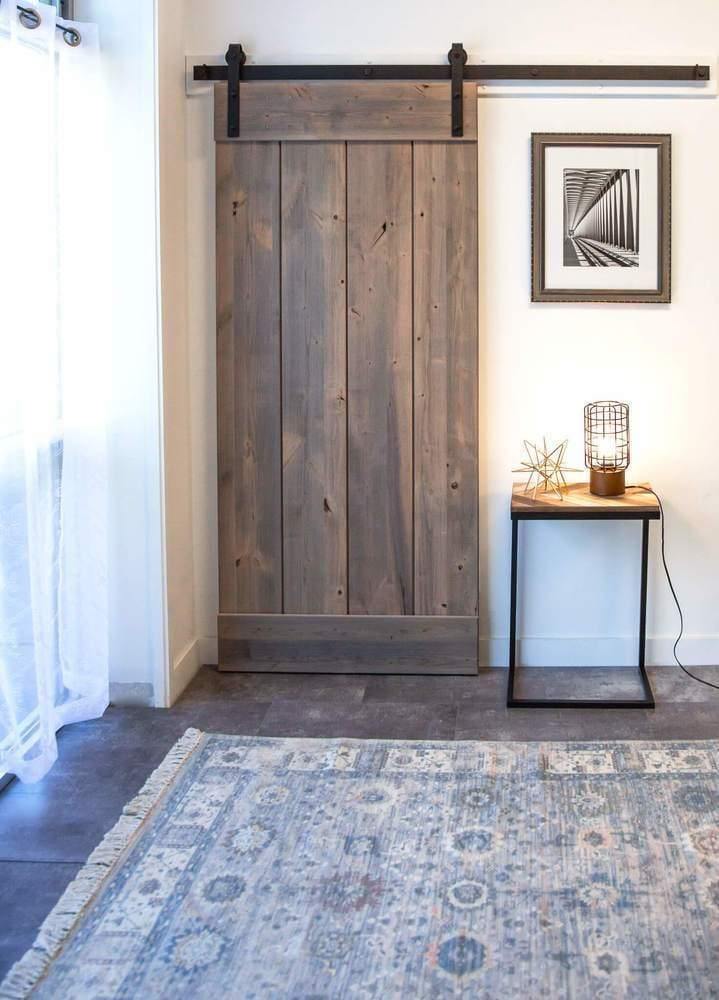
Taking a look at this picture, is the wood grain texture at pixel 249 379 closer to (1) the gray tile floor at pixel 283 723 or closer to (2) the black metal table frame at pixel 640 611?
(1) the gray tile floor at pixel 283 723

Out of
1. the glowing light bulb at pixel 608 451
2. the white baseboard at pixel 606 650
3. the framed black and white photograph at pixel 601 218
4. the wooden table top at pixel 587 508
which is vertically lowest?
the white baseboard at pixel 606 650

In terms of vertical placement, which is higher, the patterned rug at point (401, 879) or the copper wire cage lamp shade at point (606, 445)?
the copper wire cage lamp shade at point (606, 445)

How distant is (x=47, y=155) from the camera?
290 cm

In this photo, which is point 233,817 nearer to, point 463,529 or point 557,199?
point 463,529

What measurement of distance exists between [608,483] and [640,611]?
49cm

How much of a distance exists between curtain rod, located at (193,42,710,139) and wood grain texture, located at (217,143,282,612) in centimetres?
20

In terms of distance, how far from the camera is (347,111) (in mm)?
3668

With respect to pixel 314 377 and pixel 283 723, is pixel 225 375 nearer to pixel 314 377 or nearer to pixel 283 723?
pixel 314 377

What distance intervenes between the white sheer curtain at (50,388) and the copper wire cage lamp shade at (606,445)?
4.99ft

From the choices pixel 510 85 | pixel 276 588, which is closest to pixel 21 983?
pixel 276 588

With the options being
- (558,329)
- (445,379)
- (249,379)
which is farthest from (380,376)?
(558,329)

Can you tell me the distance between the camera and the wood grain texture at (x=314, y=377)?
3695 millimetres

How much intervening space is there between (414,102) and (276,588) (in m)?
1.65

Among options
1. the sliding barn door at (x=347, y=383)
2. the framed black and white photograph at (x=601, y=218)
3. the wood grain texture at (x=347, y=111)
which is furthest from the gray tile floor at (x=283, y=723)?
the wood grain texture at (x=347, y=111)
